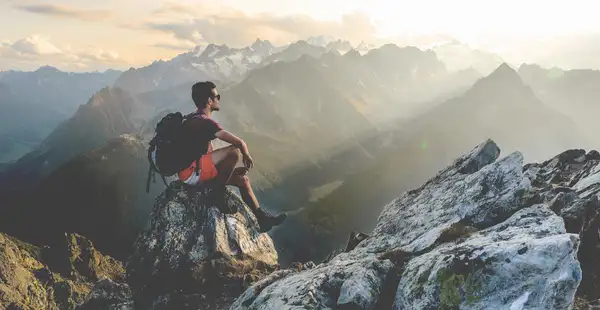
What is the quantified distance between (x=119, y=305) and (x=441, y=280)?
19.6 meters

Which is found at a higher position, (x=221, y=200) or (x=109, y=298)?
(x=221, y=200)

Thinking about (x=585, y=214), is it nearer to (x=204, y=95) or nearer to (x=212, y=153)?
(x=212, y=153)

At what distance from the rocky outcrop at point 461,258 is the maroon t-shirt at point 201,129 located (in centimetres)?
623

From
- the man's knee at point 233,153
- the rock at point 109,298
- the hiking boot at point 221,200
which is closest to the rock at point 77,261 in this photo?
the rock at point 109,298

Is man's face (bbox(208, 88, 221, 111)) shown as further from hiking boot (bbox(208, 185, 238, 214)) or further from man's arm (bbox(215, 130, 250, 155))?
hiking boot (bbox(208, 185, 238, 214))

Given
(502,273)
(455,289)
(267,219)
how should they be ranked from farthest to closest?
(267,219) → (455,289) → (502,273)

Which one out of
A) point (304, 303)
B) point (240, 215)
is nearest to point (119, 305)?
point (240, 215)

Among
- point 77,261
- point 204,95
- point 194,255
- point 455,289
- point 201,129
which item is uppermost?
point 204,95

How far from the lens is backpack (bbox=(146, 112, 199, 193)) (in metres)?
15.5

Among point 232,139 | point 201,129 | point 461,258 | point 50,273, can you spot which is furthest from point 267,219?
point 50,273

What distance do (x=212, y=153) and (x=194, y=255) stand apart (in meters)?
10.00

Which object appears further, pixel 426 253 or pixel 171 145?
pixel 171 145

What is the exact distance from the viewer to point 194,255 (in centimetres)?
2447

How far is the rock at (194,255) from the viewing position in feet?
77.3
